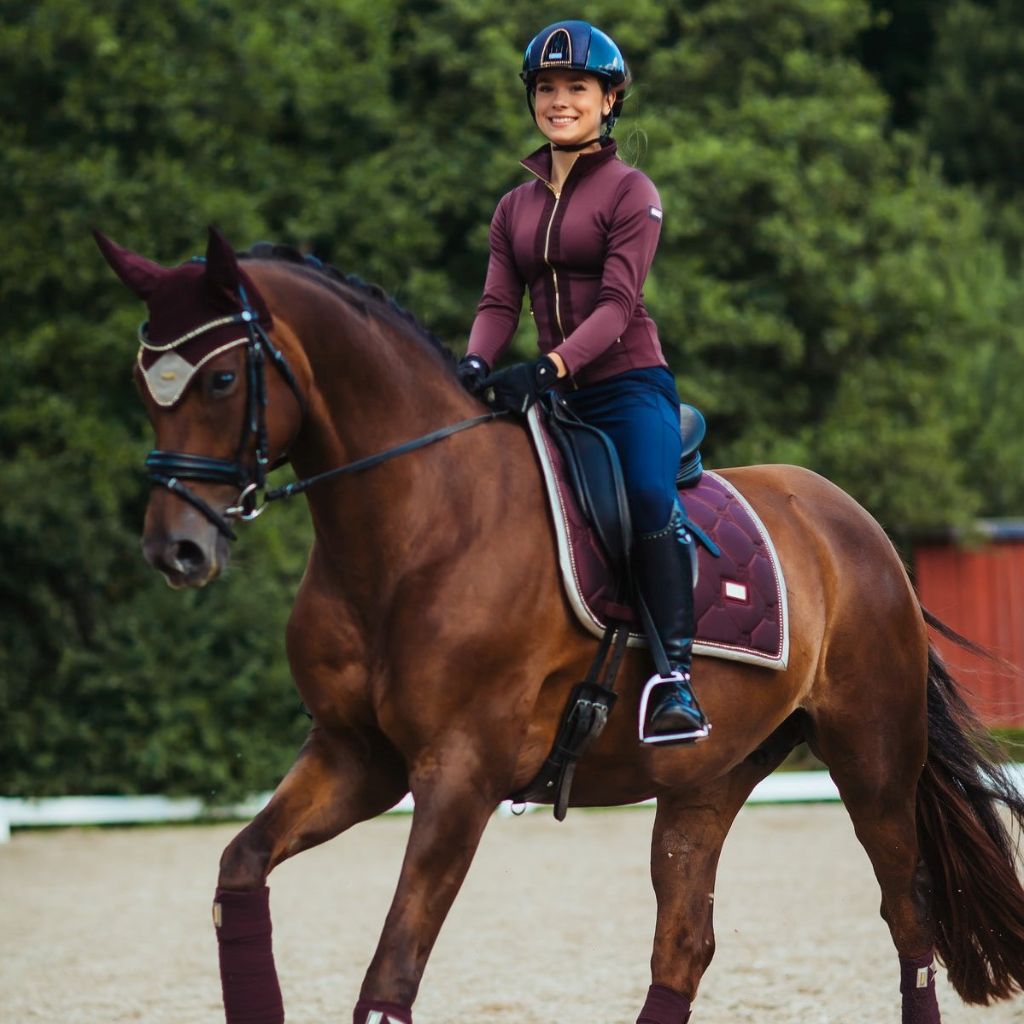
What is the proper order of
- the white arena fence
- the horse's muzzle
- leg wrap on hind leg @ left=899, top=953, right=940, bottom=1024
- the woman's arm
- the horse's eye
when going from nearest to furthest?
the horse's muzzle
the horse's eye
the woman's arm
leg wrap on hind leg @ left=899, top=953, right=940, bottom=1024
the white arena fence

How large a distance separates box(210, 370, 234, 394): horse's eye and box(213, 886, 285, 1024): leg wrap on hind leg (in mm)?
1346

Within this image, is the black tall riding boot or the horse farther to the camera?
the black tall riding boot

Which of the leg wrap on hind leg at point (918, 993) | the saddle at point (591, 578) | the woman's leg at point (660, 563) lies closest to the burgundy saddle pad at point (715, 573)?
the saddle at point (591, 578)

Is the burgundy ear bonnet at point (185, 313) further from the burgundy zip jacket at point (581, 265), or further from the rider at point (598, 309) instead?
the burgundy zip jacket at point (581, 265)

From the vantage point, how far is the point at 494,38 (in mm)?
19594

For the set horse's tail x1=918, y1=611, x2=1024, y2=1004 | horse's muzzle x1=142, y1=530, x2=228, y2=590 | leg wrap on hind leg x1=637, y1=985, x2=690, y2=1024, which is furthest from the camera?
horse's tail x1=918, y1=611, x2=1024, y2=1004

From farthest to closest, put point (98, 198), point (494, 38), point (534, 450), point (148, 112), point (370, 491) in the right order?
point (494, 38), point (148, 112), point (98, 198), point (534, 450), point (370, 491)

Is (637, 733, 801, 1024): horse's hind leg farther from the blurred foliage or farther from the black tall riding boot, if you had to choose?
the blurred foliage

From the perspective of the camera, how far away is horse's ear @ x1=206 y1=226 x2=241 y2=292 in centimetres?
396

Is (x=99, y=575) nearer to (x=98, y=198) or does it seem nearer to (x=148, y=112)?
(x=98, y=198)

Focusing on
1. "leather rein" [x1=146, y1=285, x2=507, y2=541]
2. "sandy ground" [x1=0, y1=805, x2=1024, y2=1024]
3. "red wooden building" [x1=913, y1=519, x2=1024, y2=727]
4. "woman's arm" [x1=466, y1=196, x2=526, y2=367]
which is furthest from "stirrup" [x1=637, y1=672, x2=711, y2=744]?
"red wooden building" [x1=913, y1=519, x2=1024, y2=727]

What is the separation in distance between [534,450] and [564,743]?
842 millimetres

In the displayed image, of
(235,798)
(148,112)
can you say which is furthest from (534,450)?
(148,112)

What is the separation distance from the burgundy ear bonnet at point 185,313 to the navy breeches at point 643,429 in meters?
1.23
